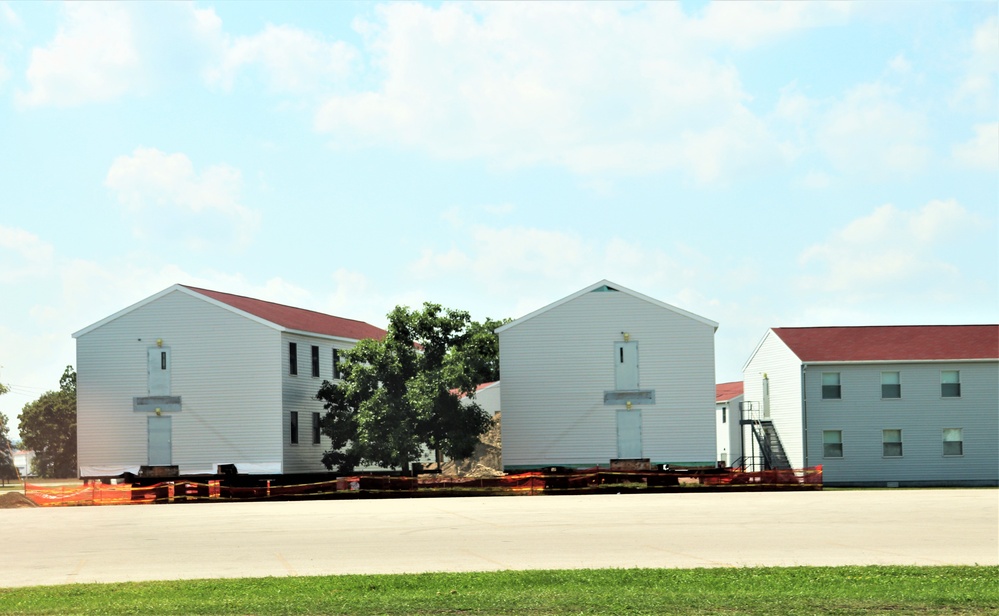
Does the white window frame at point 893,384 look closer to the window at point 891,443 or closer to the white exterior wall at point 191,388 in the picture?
the window at point 891,443

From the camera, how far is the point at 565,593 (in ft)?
46.6

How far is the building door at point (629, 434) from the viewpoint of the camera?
53125 mm

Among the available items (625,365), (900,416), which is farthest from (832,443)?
(625,365)

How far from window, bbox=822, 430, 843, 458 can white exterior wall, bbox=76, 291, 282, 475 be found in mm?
25944

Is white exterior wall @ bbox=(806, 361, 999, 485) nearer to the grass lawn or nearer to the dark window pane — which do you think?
the dark window pane

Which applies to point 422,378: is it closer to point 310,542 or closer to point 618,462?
point 618,462

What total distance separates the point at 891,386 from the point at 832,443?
3.99 m

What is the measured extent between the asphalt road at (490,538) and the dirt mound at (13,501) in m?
8.64

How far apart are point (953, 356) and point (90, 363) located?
41172 mm

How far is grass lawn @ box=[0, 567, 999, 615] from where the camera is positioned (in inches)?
514

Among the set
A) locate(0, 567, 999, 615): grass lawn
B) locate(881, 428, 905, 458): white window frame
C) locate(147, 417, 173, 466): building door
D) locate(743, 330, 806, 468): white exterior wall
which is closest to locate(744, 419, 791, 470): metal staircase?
locate(743, 330, 806, 468): white exterior wall

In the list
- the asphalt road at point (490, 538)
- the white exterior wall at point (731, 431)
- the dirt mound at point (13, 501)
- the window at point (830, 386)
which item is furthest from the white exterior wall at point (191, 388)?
the white exterior wall at point (731, 431)

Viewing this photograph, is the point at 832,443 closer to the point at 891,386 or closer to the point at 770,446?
the point at 891,386

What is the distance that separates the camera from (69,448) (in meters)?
97.6
